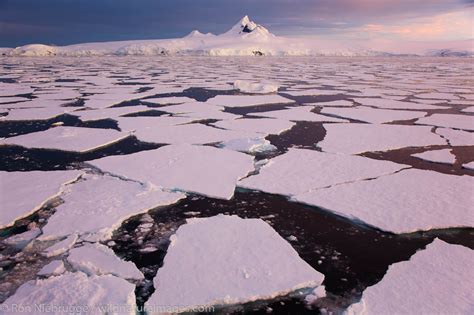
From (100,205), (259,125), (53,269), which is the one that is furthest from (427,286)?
(259,125)

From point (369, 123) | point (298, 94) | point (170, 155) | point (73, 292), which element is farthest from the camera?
point (298, 94)

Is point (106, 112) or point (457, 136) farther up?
point (457, 136)

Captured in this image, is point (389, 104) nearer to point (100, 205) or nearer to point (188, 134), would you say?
point (188, 134)

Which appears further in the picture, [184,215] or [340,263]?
[184,215]

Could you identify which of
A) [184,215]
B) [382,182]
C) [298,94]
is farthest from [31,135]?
[298,94]

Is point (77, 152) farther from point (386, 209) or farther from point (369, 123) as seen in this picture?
point (369, 123)

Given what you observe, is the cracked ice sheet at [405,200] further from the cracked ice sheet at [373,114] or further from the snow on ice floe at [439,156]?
the cracked ice sheet at [373,114]
